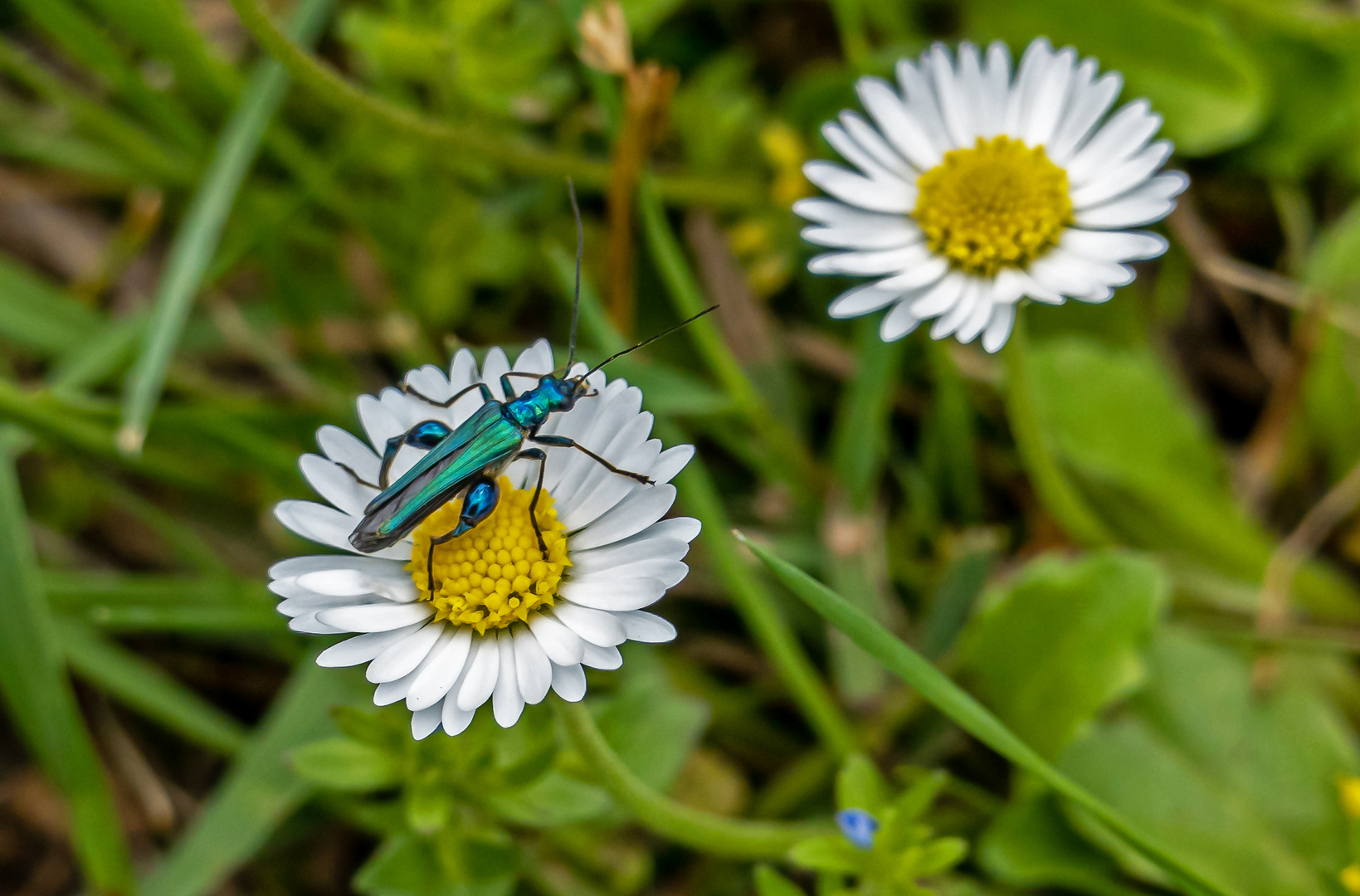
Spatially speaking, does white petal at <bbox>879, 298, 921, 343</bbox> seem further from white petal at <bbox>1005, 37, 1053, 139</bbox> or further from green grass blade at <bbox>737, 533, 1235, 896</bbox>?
white petal at <bbox>1005, 37, 1053, 139</bbox>

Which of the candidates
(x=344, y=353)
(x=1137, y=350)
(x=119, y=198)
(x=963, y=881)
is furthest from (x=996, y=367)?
(x=119, y=198)

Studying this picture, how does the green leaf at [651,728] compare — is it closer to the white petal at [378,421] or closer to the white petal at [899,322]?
the white petal at [378,421]

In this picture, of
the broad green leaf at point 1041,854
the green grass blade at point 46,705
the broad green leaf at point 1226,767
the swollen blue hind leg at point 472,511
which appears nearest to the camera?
the swollen blue hind leg at point 472,511

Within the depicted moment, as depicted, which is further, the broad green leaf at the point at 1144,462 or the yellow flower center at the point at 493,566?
the broad green leaf at the point at 1144,462

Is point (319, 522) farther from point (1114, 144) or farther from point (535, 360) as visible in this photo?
point (1114, 144)

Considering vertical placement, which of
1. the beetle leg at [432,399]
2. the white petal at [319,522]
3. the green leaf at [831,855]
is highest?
the beetle leg at [432,399]

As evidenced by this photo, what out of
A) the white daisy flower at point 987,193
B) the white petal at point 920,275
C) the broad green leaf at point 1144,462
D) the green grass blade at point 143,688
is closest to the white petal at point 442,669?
the white daisy flower at point 987,193

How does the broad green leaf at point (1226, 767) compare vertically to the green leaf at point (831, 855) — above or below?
above
